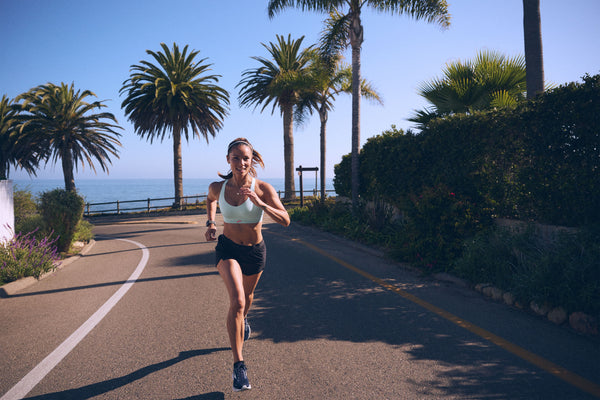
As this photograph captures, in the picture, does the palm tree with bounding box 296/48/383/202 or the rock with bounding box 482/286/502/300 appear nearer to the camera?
the rock with bounding box 482/286/502/300

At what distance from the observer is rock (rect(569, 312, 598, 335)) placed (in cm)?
426

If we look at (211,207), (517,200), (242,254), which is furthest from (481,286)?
(211,207)

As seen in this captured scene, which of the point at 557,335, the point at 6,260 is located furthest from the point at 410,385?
the point at 6,260

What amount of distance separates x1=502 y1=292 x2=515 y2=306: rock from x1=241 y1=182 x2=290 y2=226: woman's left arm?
12.0 feet

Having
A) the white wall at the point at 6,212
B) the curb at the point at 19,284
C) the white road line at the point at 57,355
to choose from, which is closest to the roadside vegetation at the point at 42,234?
the curb at the point at 19,284

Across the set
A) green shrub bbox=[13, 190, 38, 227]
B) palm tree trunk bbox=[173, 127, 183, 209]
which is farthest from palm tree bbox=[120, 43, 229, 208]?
green shrub bbox=[13, 190, 38, 227]

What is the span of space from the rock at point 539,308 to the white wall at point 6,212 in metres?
10.4

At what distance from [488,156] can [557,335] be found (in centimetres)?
472

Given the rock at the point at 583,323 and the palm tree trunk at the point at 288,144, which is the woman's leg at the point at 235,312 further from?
the palm tree trunk at the point at 288,144

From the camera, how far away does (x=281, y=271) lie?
8016mm

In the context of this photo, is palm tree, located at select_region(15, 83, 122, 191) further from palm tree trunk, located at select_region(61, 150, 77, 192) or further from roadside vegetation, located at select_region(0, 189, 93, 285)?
roadside vegetation, located at select_region(0, 189, 93, 285)

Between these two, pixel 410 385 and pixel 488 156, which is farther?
pixel 488 156

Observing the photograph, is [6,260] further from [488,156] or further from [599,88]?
[599,88]

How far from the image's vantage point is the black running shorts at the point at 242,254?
12.2 feet
